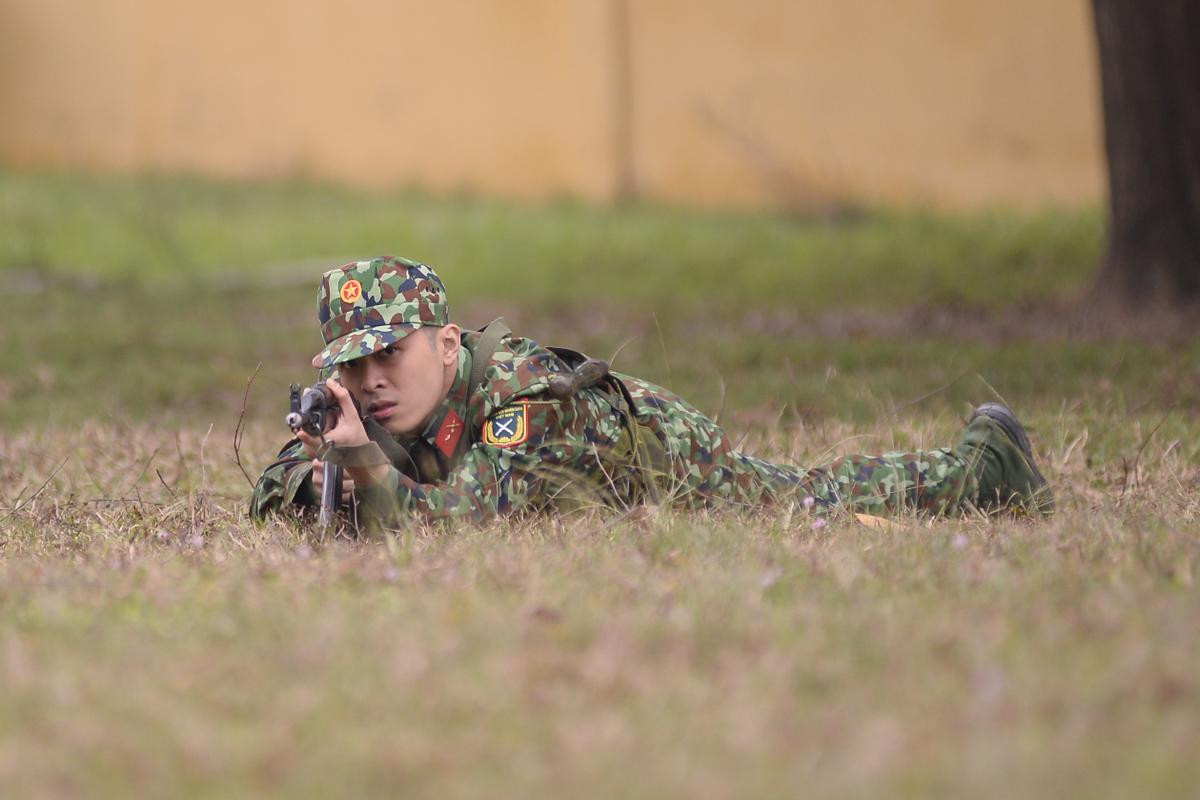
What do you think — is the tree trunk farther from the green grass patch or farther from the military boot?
the military boot

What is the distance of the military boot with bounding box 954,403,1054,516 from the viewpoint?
4684 millimetres

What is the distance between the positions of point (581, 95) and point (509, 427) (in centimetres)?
950

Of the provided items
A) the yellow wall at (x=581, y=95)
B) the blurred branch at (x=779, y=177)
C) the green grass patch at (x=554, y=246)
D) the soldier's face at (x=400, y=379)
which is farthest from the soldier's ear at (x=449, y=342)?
the yellow wall at (x=581, y=95)

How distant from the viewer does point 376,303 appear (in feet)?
14.0

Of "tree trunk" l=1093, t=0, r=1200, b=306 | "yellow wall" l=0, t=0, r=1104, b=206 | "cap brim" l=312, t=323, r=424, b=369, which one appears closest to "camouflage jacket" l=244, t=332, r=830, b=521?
"cap brim" l=312, t=323, r=424, b=369

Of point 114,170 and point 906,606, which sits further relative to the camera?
point 114,170

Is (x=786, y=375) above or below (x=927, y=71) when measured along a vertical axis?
below

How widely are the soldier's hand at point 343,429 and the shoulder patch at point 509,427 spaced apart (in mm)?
379

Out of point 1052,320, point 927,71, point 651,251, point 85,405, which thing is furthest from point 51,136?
point 1052,320

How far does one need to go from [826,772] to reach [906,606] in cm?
87

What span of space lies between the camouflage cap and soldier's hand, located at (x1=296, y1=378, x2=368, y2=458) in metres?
0.16

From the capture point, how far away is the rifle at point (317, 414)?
3949 millimetres

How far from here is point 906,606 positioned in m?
3.32

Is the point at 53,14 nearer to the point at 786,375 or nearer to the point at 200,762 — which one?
the point at 786,375
